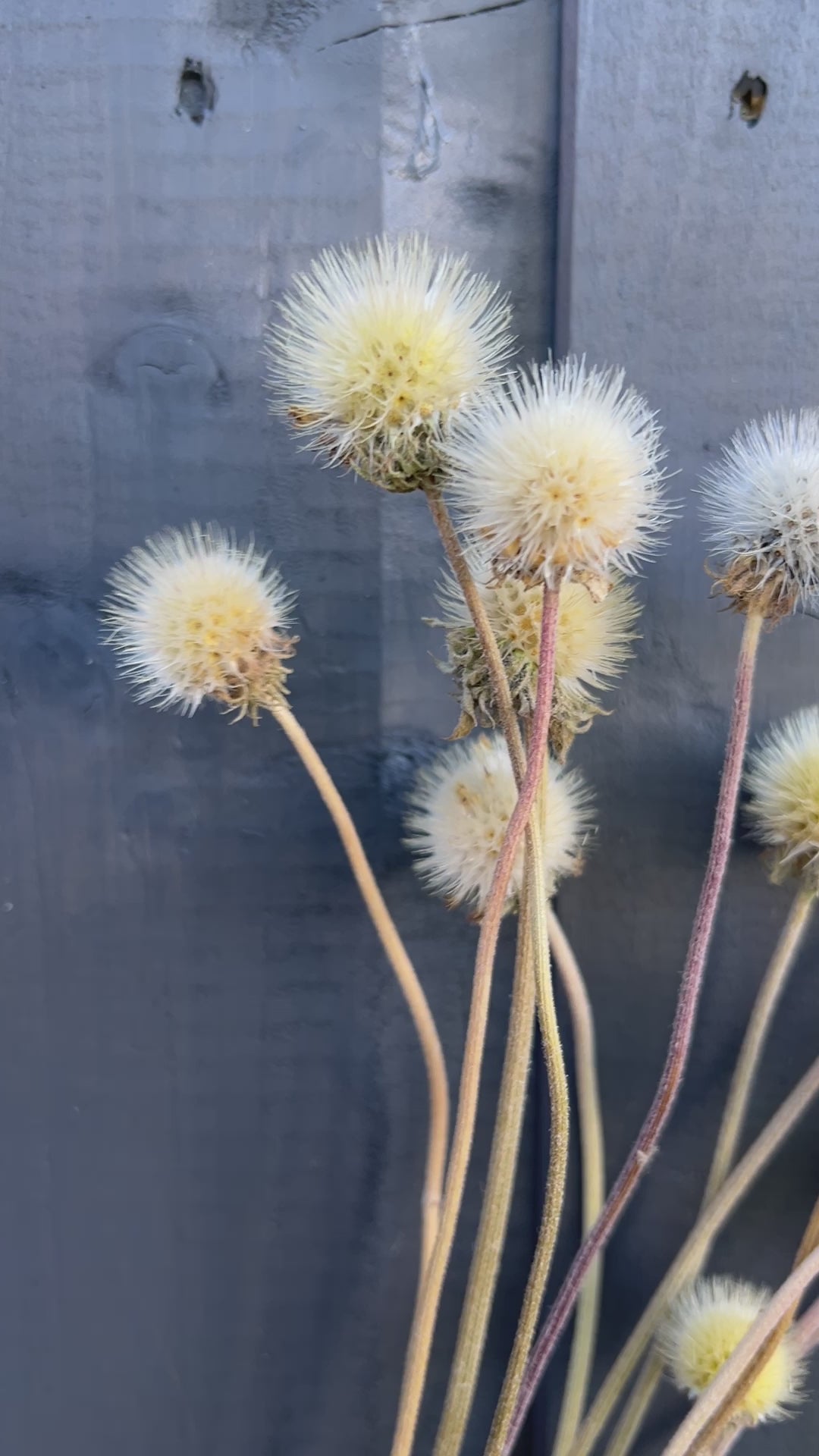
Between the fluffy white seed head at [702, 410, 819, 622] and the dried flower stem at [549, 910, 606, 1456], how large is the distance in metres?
0.23

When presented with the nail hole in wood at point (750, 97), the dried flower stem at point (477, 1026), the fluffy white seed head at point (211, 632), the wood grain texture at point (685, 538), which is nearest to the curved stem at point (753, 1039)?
the wood grain texture at point (685, 538)

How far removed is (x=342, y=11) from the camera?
0.60m

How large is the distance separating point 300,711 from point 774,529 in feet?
1.14

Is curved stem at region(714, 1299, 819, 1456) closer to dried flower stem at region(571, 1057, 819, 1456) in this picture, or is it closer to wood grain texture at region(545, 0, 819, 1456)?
dried flower stem at region(571, 1057, 819, 1456)

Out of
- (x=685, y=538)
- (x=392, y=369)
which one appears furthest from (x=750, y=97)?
(x=392, y=369)

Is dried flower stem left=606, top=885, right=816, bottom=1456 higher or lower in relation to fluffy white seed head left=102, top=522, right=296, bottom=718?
lower

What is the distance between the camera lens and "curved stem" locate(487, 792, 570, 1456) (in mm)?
418

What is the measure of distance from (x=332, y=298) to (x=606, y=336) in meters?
0.25

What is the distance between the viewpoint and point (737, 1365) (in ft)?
1.50

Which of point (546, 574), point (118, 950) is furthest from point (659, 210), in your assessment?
point (118, 950)

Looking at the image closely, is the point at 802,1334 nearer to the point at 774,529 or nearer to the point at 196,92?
the point at 774,529

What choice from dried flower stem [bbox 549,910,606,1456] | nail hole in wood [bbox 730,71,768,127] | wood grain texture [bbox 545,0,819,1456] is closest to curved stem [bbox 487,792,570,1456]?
dried flower stem [bbox 549,910,606,1456]

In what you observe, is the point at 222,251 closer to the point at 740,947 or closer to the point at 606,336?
the point at 606,336

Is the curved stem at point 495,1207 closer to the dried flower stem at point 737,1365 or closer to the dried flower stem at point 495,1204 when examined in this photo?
the dried flower stem at point 495,1204
